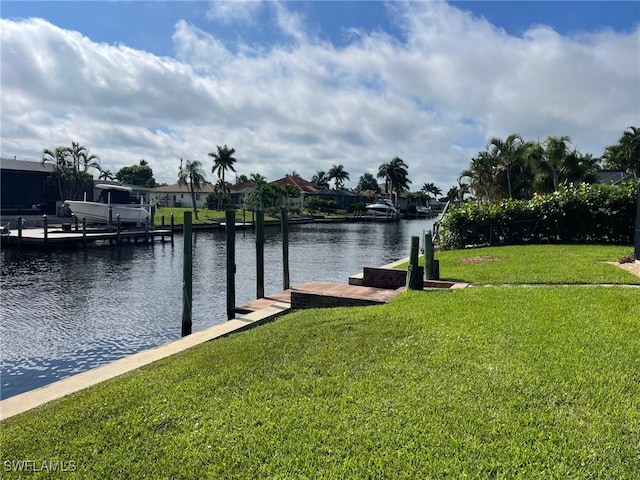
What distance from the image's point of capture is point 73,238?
107ft

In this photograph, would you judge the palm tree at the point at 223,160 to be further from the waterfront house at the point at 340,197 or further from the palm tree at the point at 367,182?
the palm tree at the point at 367,182

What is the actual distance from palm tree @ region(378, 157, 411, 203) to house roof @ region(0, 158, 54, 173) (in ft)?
231

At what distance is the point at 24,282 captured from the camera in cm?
1989

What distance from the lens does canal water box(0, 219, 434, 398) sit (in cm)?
1037

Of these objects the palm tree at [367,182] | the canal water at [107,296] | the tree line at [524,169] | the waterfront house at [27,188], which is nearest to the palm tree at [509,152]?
the tree line at [524,169]

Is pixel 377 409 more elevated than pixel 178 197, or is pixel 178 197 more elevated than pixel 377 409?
pixel 178 197

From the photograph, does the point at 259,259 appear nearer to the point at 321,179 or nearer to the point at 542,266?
the point at 542,266

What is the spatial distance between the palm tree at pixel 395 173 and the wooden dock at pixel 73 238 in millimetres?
74413

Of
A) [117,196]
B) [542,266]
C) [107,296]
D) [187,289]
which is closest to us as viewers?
[187,289]

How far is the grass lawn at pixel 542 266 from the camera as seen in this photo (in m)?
10.9

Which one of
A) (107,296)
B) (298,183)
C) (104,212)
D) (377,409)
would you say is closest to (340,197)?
(298,183)

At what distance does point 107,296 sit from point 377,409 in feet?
49.8

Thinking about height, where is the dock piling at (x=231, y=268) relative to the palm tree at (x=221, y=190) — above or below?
below

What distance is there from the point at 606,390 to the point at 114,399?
15.8 ft
